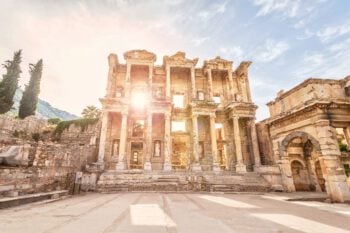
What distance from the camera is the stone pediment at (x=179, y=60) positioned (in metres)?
23.1

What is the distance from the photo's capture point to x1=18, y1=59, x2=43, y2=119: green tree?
29.7 metres

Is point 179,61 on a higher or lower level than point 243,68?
higher

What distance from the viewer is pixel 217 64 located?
24172mm

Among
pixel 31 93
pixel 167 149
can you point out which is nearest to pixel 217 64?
pixel 167 149

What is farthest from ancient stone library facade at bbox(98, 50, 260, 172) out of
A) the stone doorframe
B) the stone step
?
the stone step

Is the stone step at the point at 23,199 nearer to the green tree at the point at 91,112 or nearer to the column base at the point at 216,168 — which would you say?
the column base at the point at 216,168

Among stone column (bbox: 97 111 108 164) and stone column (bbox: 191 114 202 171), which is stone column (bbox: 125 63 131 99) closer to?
stone column (bbox: 97 111 108 164)

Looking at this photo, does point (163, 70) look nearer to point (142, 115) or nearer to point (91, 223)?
point (142, 115)

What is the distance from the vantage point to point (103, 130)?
19438mm

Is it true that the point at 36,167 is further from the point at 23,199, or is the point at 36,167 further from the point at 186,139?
the point at 186,139

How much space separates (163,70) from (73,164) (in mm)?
15832

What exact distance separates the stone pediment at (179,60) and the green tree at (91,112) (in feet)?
52.7

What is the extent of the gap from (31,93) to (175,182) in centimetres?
2991

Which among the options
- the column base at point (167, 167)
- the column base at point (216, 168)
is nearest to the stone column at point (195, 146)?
the column base at point (216, 168)
